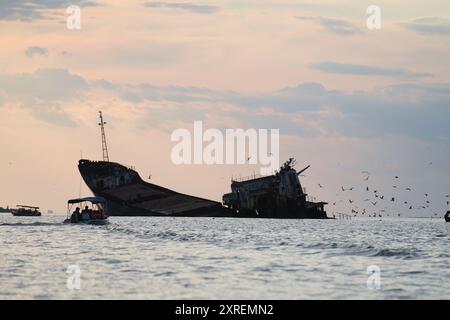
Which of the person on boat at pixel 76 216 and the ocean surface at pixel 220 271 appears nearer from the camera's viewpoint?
the ocean surface at pixel 220 271

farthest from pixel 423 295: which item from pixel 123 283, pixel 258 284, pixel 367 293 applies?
pixel 123 283

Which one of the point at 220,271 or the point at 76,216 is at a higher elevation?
the point at 76,216

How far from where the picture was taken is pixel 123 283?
39.8 meters

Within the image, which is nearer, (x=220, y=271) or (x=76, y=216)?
(x=220, y=271)

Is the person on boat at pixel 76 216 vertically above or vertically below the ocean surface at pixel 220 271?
above

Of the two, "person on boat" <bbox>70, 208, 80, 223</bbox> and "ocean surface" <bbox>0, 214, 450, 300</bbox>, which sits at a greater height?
"person on boat" <bbox>70, 208, 80, 223</bbox>

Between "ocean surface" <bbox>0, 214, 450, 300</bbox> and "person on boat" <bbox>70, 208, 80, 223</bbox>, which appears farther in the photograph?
"person on boat" <bbox>70, 208, 80, 223</bbox>

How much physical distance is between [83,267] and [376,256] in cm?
2034
